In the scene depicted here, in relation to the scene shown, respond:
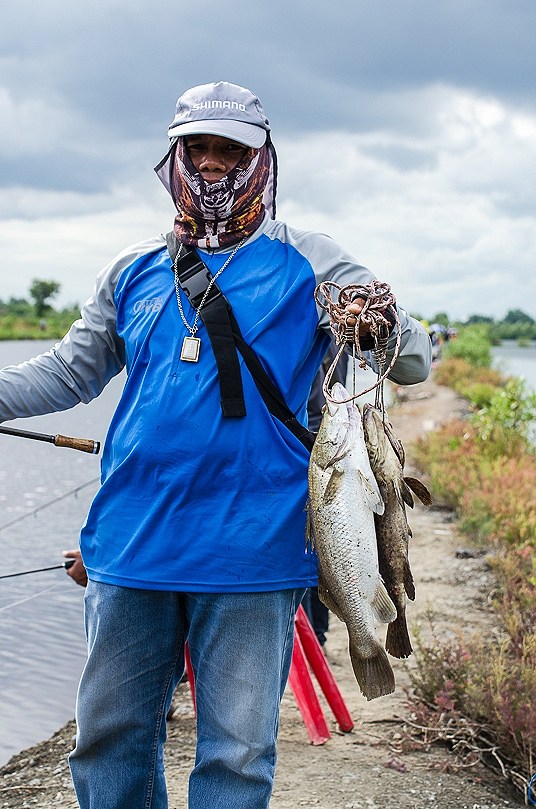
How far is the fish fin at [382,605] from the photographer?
276 cm

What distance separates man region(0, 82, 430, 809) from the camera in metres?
2.76

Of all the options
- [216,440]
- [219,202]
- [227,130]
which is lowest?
[216,440]

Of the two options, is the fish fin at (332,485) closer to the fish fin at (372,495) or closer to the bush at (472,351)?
the fish fin at (372,495)

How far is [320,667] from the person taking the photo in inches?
190

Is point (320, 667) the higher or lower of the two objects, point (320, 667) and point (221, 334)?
the lower

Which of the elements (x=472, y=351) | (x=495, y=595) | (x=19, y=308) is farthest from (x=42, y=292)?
(x=495, y=595)

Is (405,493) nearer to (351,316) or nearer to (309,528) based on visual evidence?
(309,528)

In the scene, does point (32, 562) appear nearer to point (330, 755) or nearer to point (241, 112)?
point (330, 755)

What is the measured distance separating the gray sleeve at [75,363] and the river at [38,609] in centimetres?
289

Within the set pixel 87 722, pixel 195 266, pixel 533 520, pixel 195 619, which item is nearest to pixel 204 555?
pixel 195 619

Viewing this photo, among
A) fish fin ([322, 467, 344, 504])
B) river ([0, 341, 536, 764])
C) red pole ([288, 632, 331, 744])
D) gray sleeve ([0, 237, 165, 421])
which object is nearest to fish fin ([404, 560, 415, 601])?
fish fin ([322, 467, 344, 504])

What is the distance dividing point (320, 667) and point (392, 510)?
7.58 feet

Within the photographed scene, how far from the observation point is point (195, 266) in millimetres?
2936

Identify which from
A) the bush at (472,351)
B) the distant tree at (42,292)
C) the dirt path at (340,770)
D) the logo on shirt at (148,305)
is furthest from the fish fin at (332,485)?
the distant tree at (42,292)
